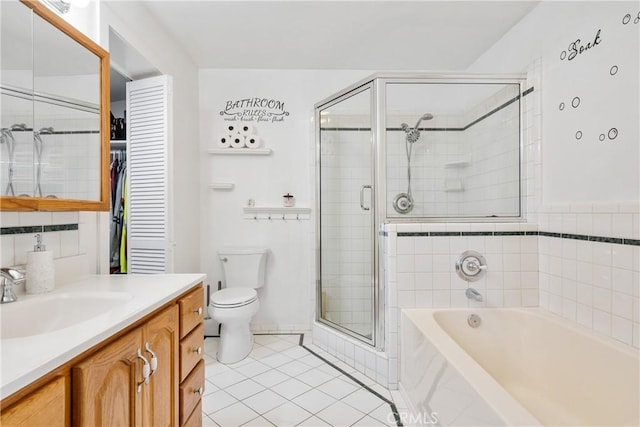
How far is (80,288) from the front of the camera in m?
1.16

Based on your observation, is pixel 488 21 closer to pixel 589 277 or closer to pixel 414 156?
pixel 414 156

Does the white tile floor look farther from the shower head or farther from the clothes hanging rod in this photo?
the shower head

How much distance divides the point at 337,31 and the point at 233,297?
2094mm

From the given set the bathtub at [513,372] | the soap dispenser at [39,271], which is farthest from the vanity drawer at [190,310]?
the bathtub at [513,372]

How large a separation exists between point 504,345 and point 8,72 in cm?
254

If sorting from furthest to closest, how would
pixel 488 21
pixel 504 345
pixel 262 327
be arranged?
pixel 262 327, pixel 488 21, pixel 504 345

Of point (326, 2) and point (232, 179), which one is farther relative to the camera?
point (232, 179)

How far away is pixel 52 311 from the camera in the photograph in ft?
3.37

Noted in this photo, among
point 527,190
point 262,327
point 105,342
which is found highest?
point 527,190

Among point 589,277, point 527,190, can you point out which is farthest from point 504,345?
point 527,190

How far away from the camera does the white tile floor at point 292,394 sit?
1.59 m

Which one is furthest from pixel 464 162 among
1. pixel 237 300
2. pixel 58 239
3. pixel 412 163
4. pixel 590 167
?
pixel 58 239

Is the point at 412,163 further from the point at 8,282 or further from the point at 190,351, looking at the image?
the point at 8,282

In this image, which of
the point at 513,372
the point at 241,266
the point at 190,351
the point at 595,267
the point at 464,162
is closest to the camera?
the point at 190,351
